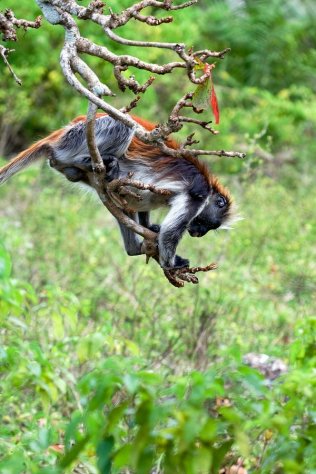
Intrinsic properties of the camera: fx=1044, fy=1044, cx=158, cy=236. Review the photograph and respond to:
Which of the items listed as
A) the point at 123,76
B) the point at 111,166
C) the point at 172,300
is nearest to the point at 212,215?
the point at 111,166

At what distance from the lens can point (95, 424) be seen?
10.7ft

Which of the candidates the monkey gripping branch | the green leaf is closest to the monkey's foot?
the monkey gripping branch

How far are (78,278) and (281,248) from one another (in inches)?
106

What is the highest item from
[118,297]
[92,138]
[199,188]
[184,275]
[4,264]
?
[92,138]

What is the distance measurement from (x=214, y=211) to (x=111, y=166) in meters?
0.82

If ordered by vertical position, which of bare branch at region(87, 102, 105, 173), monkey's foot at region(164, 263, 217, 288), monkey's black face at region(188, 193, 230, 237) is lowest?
monkey's black face at region(188, 193, 230, 237)

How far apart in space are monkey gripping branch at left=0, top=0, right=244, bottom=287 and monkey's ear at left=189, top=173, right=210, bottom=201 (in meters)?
1.46

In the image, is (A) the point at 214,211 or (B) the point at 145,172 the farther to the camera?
(A) the point at 214,211

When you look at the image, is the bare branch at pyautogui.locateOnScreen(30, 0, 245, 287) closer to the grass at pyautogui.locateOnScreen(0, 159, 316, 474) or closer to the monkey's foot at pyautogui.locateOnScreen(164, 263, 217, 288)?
the monkey's foot at pyautogui.locateOnScreen(164, 263, 217, 288)

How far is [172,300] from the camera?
315 inches

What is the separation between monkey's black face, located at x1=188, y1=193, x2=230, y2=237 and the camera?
20.0ft

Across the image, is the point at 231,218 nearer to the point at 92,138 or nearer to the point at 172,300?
the point at 172,300

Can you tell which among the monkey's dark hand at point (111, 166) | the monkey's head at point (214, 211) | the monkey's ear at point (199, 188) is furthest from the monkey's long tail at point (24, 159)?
the monkey's head at point (214, 211)

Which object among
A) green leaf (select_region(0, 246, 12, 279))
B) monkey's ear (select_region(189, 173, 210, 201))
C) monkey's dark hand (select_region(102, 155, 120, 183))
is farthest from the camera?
monkey's ear (select_region(189, 173, 210, 201))
